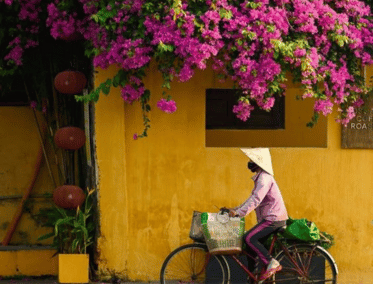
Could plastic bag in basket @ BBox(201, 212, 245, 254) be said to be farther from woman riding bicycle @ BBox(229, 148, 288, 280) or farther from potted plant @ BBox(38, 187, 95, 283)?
potted plant @ BBox(38, 187, 95, 283)

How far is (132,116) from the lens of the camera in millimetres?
10227

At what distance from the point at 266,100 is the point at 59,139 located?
8.59ft

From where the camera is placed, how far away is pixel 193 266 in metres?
9.27

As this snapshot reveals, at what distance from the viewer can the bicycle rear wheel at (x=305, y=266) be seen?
916 centimetres

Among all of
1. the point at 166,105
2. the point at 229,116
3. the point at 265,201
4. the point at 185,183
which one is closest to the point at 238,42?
the point at 166,105

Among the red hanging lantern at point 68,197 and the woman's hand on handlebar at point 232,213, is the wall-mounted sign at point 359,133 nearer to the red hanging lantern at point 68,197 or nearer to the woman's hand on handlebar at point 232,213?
the woman's hand on handlebar at point 232,213

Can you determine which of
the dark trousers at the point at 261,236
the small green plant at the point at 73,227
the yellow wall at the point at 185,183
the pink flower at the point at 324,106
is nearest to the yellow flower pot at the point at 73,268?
the small green plant at the point at 73,227

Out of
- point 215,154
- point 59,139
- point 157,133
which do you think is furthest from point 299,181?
point 59,139

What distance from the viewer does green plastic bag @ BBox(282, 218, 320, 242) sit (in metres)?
9.13

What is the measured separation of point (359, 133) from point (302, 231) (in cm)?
181

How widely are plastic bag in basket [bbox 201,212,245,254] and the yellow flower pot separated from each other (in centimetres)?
186

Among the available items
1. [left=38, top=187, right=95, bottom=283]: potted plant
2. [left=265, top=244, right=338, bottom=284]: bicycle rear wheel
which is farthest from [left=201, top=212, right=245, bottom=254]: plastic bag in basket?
[left=38, top=187, right=95, bottom=283]: potted plant

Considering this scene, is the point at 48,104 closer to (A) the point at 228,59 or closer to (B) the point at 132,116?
(B) the point at 132,116

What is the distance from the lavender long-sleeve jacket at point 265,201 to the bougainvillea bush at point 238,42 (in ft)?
2.96
